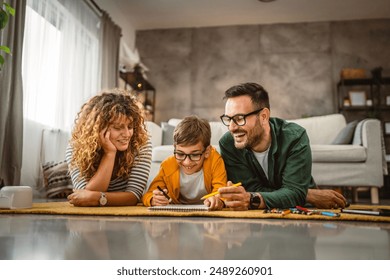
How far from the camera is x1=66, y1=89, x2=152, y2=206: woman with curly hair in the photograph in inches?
57.8

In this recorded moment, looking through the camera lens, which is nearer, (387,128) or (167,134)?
(167,134)

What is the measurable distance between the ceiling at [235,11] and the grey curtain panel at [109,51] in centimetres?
25

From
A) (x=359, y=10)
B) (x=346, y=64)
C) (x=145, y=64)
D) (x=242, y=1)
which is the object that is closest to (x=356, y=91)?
(x=346, y=64)

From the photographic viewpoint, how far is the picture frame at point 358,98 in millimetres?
4902

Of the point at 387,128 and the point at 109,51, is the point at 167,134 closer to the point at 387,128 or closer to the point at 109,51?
the point at 109,51

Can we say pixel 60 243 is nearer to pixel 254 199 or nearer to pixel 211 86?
pixel 254 199

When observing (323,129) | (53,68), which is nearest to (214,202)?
(323,129)

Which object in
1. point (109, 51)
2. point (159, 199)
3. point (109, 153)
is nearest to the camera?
point (159, 199)

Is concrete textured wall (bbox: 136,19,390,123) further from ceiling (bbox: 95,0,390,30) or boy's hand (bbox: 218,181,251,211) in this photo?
boy's hand (bbox: 218,181,251,211)

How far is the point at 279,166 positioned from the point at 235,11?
4.03 meters

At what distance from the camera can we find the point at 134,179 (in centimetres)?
157

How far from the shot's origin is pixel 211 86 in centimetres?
542

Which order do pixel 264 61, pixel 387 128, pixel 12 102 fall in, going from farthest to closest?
1. pixel 264 61
2. pixel 387 128
3. pixel 12 102

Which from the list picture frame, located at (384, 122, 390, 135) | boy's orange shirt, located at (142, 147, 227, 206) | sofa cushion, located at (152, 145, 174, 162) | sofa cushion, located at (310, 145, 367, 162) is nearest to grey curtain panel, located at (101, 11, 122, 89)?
sofa cushion, located at (152, 145, 174, 162)
